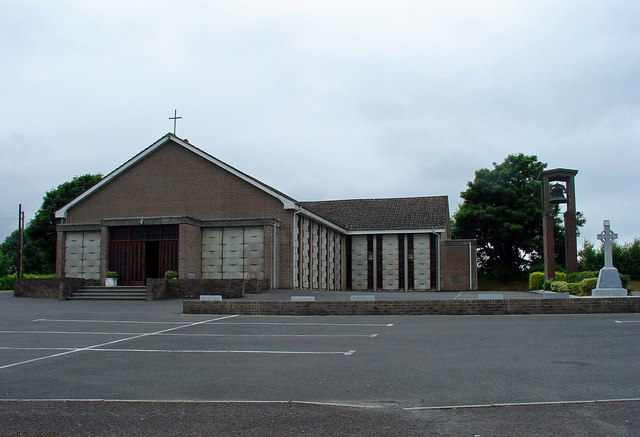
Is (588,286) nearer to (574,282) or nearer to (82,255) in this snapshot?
(574,282)

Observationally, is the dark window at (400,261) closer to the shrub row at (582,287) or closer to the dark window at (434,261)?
the dark window at (434,261)

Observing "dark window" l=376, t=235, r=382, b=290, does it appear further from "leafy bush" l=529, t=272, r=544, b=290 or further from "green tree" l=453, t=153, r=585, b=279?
"green tree" l=453, t=153, r=585, b=279

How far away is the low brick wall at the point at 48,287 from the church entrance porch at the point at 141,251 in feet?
6.02

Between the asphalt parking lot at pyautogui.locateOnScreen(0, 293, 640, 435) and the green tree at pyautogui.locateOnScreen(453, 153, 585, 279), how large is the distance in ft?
123

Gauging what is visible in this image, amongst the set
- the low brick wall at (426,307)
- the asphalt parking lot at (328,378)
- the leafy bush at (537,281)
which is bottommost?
the asphalt parking lot at (328,378)

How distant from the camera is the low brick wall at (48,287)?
2561 cm

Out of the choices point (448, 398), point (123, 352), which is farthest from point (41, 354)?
point (448, 398)

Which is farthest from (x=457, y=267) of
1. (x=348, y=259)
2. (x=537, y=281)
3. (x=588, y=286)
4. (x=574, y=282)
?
Answer: (x=588, y=286)

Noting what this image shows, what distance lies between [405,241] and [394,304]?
23049 millimetres

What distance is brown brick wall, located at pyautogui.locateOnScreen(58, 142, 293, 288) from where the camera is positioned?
1147 inches

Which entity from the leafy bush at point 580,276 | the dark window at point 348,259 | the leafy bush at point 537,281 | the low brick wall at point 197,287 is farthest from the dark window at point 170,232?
the leafy bush at point 537,281

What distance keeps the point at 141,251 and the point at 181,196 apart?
3.66 metres

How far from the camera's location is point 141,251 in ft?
94.0

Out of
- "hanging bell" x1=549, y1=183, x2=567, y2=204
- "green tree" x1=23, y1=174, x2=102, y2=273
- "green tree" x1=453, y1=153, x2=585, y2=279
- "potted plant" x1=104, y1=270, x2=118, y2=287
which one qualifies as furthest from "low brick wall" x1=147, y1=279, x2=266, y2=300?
"green tree" x1=23, y1=174, x2=102, y2=273
